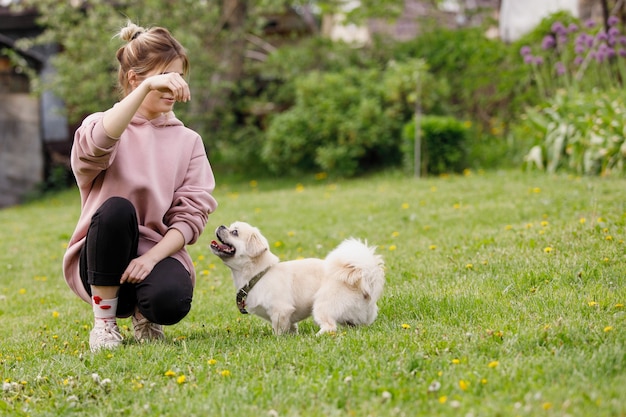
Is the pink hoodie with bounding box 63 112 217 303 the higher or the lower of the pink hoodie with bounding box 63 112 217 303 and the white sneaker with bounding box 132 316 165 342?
the higher

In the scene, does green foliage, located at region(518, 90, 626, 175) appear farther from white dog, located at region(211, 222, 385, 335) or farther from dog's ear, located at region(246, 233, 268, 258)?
dog's ear, located at region(246, 233, 268, 258)

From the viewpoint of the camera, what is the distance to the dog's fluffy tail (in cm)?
342

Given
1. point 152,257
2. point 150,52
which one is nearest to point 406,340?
point 152,257

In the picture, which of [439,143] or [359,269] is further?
[439,143]

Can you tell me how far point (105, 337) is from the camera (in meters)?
3.38

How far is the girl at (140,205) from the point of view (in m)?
3.21

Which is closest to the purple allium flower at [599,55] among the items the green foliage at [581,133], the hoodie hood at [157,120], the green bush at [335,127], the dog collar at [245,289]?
the green foliage at [581,133]

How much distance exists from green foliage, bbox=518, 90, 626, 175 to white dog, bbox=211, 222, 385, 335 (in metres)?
5.19

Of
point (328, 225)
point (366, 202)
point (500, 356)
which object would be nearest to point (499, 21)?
point (366, 202)

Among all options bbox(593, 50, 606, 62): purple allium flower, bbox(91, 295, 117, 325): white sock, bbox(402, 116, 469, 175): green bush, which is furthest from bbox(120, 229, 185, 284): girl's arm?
bbox(402, 116, 469, 175): green bush

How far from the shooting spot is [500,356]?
8.98ft

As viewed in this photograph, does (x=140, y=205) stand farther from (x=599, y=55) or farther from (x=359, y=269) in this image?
(x=599, y=55)

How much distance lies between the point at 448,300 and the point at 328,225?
3.20 metres

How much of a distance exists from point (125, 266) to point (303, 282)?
0.90m
